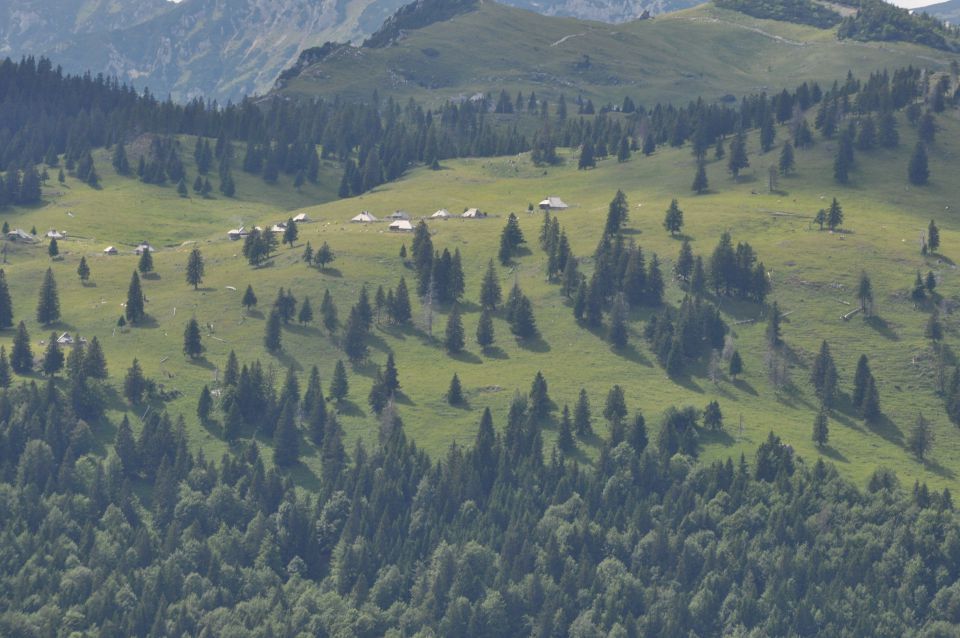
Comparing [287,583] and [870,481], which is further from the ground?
[870,481]

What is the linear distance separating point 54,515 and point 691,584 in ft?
232

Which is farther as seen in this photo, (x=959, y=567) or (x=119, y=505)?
(x=119, y=505)

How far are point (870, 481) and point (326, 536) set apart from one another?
198ft

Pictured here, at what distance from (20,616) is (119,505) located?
2100cm

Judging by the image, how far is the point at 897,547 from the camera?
179875 mm

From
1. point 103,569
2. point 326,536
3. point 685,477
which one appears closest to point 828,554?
point 685,477

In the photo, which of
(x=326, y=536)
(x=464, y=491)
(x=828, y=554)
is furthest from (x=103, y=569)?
(x=828, y=554)

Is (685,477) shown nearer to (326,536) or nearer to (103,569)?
(326,536)

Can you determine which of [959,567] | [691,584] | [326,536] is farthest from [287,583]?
[959,567]

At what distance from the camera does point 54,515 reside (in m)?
193

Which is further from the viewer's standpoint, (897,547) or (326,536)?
(326,536)

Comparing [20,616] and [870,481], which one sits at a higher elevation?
[870,481]

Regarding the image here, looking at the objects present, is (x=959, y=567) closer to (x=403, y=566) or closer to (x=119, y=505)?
(x=403, y=566)

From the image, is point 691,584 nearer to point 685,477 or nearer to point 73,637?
point 685,477
